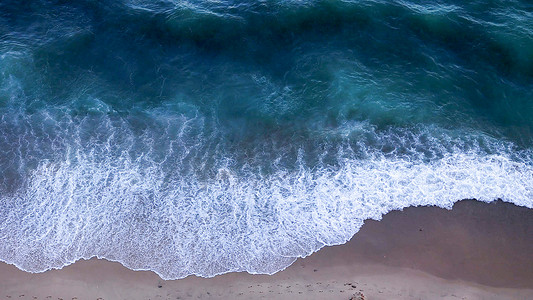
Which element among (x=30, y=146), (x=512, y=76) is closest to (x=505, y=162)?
(x=512, y=76)

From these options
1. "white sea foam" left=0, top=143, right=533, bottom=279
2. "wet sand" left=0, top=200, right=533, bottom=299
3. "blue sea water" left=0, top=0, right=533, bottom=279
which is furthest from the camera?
"blue sea water" left=0, top=0, right=533, bottom=279

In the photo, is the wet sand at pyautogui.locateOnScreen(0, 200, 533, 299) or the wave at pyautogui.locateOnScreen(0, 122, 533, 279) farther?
the wave at pyautogui.locateOnScreen(0, 122, 533, 279)

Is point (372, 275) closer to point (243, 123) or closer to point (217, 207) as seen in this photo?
point (217, 207)

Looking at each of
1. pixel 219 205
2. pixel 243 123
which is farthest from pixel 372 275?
pixel 243 123

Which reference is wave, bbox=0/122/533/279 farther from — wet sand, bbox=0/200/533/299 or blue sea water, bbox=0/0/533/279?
wet sand, bbox=0/200/533/299

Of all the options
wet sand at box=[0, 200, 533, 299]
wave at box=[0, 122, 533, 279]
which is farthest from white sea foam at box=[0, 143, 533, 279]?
wet sand at box=[0, 200, 533, 299]

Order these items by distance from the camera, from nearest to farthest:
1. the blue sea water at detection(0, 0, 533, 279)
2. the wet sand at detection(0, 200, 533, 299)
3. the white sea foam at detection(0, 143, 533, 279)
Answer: the wet sand at detection(0, 200, 533, 299) → the white sea foam at detection(0, 143, 533, 279) → the blue sea water at detection(0, 0, 533, 279)
